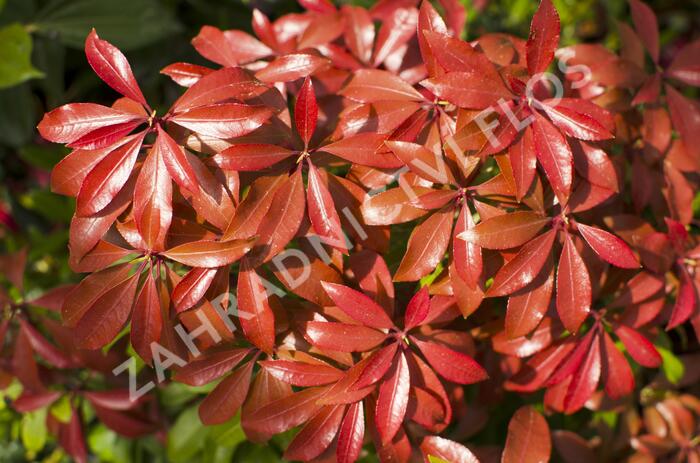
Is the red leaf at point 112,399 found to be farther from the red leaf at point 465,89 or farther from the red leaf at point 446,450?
the red leaf at point 465,89

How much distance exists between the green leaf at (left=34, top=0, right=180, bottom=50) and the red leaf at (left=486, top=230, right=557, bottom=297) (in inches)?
49.6

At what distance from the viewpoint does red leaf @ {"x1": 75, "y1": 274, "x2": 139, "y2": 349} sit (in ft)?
2.92

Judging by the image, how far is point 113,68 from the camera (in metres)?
0.86

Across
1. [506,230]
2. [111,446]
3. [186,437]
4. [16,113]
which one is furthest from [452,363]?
[16,113]

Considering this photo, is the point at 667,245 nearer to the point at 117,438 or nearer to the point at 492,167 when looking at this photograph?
the point at 492,167

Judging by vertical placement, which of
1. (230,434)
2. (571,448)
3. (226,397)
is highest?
(226,397)

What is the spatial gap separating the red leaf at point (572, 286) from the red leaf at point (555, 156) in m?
0.09

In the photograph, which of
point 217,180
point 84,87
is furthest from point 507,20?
point 217,180

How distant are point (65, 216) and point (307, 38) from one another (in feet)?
2.60

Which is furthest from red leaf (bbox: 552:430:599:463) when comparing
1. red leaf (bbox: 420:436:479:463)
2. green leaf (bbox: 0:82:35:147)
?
green leaf (bbox: 0:82:35:147)

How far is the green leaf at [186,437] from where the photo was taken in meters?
1.29

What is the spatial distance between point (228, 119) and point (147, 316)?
0.29 meters

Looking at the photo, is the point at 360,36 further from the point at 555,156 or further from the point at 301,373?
the point at 301,373

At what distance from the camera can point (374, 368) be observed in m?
0.88
